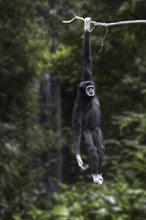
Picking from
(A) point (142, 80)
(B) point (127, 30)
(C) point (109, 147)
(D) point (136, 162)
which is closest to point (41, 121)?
(C) point (109, 147)

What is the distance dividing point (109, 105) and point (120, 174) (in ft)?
3.67

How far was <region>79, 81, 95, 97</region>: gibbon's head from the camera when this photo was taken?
150cm

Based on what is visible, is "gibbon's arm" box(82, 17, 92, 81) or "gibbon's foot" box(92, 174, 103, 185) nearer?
"gibbon's foot" box(92, 174, 103, 185)

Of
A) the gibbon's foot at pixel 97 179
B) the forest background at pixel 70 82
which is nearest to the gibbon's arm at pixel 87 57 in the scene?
the gibbon's foot at pixel 97 179

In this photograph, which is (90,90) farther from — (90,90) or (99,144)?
(99,144)

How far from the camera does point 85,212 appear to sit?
20.0ft

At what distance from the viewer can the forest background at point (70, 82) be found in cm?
544

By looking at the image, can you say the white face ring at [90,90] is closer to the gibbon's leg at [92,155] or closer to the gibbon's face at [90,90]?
the gibbon's face at [90,90]

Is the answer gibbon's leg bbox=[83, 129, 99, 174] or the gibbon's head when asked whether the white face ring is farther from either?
gibbon's leg bbox=[83, 129, 99, 174]

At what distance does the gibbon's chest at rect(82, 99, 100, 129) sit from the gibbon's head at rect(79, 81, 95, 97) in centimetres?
4

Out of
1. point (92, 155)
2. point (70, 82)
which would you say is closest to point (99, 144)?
point (92, 155)

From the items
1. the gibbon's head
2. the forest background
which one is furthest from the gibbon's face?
the forest background

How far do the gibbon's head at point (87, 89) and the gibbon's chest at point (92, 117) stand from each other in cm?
4

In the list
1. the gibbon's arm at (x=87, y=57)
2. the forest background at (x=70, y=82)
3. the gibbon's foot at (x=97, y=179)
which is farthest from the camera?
the forest background at (x=70, y=82)
